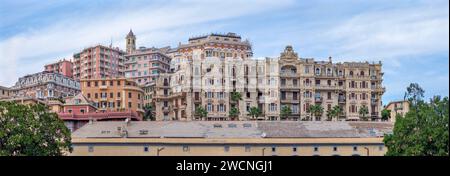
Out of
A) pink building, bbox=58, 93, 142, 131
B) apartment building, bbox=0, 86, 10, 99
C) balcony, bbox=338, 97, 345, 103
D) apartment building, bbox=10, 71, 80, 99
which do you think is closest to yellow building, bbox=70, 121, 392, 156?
pink building, bbox=58, 93, 142, 131

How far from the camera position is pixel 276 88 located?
45812 mm

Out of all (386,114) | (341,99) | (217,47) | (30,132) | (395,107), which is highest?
(217,47)

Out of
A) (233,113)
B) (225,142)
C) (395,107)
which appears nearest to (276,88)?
(233,113)

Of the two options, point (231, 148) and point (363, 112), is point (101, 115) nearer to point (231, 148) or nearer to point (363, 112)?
point (231, 148)

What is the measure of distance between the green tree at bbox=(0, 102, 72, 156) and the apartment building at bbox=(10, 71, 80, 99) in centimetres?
2871

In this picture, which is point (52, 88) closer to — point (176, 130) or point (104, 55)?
point (104, 55)

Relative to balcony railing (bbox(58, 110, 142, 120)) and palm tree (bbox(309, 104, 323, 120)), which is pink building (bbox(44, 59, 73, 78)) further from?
palm tree (bbox(309, 104, 323, 120))

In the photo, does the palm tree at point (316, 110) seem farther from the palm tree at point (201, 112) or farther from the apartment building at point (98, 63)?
the apartment building at point (98, 63)

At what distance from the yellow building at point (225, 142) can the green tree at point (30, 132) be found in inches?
270

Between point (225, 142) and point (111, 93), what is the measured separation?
17.9 m

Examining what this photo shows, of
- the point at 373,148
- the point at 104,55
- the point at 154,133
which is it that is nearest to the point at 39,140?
the point at 154,133

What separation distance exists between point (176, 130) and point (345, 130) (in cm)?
773

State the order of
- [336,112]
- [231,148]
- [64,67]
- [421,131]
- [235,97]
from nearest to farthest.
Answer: [421,131], [231,148], [336,112], [235,97], [64,67]
